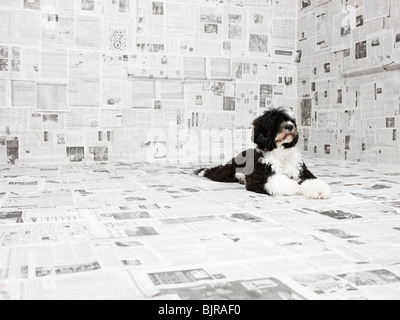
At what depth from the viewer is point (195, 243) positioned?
100 centimetres

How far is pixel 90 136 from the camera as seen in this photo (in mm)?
2988

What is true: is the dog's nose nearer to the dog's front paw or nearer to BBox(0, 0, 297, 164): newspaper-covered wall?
the dog's front paw

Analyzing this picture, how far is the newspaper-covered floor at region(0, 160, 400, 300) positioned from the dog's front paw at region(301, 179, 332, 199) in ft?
0.11

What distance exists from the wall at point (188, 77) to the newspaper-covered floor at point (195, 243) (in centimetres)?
111

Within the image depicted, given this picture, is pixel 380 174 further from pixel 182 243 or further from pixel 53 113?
pixel 53 113

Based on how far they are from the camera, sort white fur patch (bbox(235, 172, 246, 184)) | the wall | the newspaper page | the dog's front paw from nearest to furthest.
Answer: the dog's front paw → white fur patch (bbox(235, 172, 246, 184)) → the newspaper page → the wall

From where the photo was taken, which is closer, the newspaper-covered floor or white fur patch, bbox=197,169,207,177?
the newspaper-covered floor

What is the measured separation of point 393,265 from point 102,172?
5.80 ft

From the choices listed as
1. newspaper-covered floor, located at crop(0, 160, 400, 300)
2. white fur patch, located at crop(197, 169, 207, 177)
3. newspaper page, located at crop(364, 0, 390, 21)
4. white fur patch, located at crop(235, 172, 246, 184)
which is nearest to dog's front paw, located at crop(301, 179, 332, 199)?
newspaper-covered floor, located at crop(0, 160, 400, 300)

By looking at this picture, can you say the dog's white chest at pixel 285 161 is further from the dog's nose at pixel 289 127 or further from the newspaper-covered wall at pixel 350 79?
the newspaper-covered wall at pixel 350 79

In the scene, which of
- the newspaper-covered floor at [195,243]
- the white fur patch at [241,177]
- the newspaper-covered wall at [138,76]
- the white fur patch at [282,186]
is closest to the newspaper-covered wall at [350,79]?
the newspaper-covered wall at [138,76]

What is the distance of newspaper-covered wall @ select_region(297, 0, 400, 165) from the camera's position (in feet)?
8.26

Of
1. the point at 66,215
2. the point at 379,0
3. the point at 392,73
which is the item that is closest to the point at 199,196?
the point at 66,215

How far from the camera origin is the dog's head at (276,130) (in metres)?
1.79
